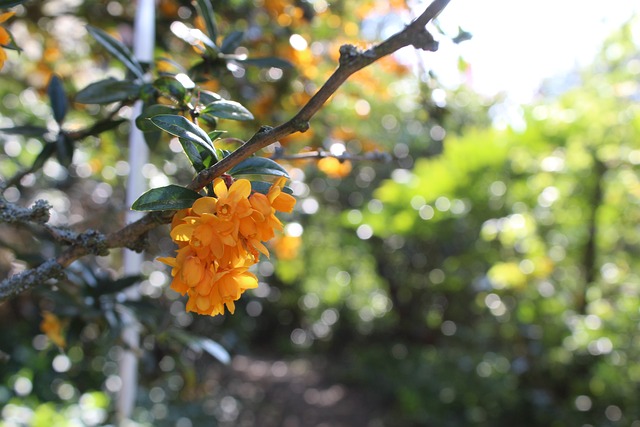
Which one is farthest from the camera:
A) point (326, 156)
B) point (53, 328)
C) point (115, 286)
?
point (53, 328)

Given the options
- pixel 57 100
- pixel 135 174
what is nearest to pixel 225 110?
pixel 57 100

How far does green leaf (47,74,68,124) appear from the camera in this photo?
1172 millimetres

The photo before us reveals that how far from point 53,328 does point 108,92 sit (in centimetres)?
67

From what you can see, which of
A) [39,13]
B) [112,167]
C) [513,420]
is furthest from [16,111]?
[513,420]

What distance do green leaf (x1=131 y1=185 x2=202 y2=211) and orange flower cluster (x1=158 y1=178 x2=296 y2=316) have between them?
0.02 m

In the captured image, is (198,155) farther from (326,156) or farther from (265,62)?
(265,62)

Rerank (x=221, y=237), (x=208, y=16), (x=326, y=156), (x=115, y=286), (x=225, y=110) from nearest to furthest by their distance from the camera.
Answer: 1. (x=221, y=237)
2. (x=225, y=110)
3. (x=326, y=156)
4. (x=208, y=16)
5. (x=115, y=286)

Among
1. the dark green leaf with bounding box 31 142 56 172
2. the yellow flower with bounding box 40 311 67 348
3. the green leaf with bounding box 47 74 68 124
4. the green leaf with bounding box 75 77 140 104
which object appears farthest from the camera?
the yellow flower with bounding box 40 311 67 348

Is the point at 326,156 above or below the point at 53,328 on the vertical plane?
above

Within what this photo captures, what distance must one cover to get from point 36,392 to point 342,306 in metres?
2.67

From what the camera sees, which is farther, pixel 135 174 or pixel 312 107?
pixel 135 174

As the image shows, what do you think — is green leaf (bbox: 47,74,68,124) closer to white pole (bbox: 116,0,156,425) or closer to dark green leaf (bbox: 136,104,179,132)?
white pole (bbox: 116,0,156,425)

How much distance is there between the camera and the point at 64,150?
1.10 meters

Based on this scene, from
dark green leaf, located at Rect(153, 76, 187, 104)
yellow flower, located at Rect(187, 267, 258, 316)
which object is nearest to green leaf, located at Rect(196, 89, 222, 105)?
dark green leaf, located at Rect(153, 76, 187, 104)
